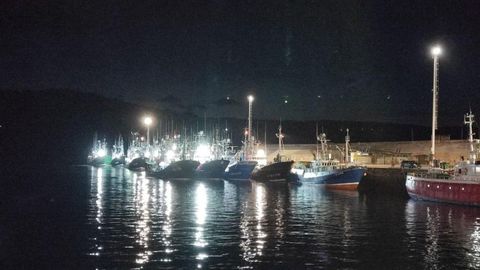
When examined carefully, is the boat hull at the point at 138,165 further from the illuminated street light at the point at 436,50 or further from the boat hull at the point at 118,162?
the illuminated street light at the point at 436,50

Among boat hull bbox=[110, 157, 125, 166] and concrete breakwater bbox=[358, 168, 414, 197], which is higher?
boat hull bbox=[110, 157, 125, 166]

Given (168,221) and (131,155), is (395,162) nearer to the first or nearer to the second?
(168,221)

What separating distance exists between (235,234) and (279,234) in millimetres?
2437

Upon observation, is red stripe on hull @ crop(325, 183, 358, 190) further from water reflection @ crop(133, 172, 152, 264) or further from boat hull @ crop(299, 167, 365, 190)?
water reflection @ crop(133, 172, 152, 264)

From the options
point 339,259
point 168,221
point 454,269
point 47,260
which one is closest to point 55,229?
point 168,221

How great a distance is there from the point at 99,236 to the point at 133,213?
10863mm

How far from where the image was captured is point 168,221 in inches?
1468

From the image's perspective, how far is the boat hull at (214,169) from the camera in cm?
9675

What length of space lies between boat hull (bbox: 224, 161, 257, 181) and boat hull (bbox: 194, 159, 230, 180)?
2.95m

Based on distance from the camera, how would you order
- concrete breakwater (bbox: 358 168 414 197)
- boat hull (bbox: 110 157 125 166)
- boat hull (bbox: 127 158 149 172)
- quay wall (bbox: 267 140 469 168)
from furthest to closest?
boat hull (bbox: 110 157 125 166), boat hull (bbox: 127 158 149 172), quay wall (bbox: 267 140 469 168), concrete breakwater (bbox: 358 168 414 197)

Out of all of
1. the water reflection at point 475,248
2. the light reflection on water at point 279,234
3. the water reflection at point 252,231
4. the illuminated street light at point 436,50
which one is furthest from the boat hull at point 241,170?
the water reflection at point 475,248

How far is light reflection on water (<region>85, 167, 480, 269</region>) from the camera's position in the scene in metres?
25.1

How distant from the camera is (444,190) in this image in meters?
50.7

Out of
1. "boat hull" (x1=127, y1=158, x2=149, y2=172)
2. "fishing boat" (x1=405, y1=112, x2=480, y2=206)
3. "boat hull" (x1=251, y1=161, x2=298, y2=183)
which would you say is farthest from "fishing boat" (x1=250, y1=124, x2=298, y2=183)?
"boat hull" (x1=127, y1=158, x2=149, y2=172)
